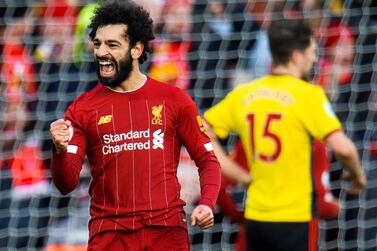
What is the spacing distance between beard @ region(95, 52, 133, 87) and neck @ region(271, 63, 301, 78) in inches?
33.3

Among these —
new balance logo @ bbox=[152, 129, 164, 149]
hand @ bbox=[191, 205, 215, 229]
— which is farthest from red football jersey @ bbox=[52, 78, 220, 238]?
hand @ bbox=[191, 205, 215, 229]

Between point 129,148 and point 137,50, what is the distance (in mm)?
473

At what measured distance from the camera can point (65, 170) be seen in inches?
171

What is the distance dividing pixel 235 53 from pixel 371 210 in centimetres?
148

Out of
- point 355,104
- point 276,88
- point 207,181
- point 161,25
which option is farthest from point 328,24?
point 207,181

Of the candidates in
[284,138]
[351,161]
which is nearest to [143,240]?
[284,138]

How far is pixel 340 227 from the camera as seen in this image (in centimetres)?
743

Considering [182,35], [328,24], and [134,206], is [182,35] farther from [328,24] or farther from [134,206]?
[134,206]

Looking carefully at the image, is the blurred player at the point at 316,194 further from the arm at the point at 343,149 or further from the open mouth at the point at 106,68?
the open mouth at the point at 106,68

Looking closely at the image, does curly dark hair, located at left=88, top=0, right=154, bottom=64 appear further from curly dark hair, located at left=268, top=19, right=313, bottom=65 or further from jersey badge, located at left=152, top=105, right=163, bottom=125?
curly dark hair, located at left=268, top=19, right=313, bottom=65

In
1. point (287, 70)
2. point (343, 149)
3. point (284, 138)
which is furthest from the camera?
point (287, 70)

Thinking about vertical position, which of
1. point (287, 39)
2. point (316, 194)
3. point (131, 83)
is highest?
point (287, 39)

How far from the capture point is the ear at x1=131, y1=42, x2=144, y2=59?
15.3ft

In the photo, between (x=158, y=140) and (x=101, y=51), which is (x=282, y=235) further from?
(x=101, y=51)
